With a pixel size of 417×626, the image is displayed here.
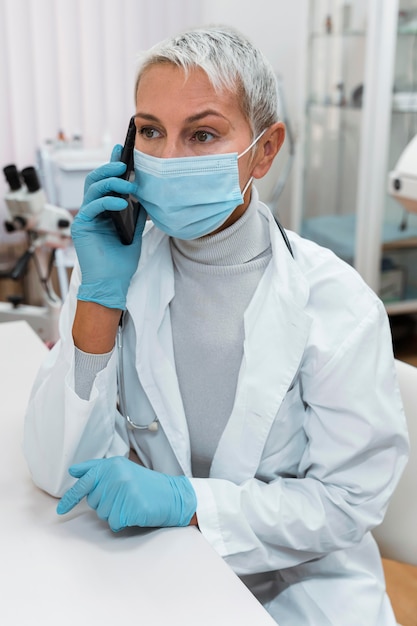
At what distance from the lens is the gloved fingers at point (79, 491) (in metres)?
0.89

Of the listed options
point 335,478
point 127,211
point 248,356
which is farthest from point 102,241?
point 335,478

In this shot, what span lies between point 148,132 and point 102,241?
0.58 ft

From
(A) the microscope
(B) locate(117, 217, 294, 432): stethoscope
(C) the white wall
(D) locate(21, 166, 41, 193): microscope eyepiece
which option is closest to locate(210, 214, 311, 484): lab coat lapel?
(B) locate(117, 217, 294, 432): stethoscope

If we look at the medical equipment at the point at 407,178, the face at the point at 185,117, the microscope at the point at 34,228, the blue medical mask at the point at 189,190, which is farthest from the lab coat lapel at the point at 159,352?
the medical equipment at the point at 407,178

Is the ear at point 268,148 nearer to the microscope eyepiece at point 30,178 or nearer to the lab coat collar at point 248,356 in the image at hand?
the lab coat collar at point 248,356

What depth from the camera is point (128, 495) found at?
2.86 ft

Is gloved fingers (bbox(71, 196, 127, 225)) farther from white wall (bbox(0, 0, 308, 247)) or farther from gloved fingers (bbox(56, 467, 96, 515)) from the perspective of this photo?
white wall (bbox(0, 0, 308, 247))

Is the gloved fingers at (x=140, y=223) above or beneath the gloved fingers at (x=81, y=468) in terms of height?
above

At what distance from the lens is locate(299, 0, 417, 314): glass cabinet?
110 inches

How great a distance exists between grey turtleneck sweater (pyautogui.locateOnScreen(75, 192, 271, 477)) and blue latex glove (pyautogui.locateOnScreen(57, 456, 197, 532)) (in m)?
0.16

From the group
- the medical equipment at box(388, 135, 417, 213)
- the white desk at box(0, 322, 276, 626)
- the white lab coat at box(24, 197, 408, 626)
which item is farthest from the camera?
the medical equipment at box(388, 135, 417, 213)

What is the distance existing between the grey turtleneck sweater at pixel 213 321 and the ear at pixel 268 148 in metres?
0.06

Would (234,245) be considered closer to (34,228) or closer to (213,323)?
(213,323)

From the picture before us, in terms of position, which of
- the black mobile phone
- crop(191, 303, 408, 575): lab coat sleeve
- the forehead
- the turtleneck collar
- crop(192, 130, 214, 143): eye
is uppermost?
the forehead
